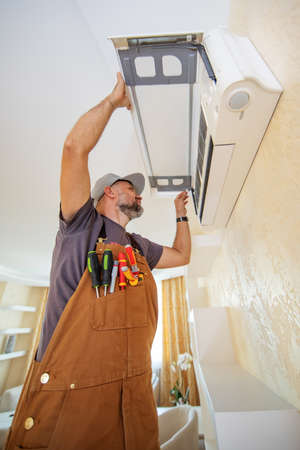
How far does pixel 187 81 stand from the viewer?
0.60 metres

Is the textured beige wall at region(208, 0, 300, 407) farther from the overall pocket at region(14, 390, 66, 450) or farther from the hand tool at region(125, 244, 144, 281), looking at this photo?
the overall pocket at region(14, 390, 66, 450)

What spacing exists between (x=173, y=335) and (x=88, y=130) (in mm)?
3923

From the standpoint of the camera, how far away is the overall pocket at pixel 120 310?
1.78 feet

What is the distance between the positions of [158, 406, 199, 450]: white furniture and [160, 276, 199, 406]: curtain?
1.73 meters

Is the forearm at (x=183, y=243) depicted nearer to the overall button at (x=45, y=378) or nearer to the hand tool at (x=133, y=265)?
the hand tool at (x=133, y=265)

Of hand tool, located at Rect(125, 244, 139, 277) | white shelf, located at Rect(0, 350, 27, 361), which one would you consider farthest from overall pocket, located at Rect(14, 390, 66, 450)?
white shelf, located at Rect(0, 350, 27, 361)

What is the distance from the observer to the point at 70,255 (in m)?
0.63

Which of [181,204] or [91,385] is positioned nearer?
[91,385]

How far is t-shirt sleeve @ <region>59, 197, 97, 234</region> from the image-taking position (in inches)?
25.6

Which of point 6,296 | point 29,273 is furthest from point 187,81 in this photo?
point 6,296

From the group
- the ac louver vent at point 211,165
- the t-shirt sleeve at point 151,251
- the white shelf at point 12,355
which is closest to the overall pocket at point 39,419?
the t-shirt sleeve at point 151,251

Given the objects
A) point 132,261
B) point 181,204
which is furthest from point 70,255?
point 181,204

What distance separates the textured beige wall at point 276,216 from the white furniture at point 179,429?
868mm

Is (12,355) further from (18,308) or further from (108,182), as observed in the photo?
(108,182)
